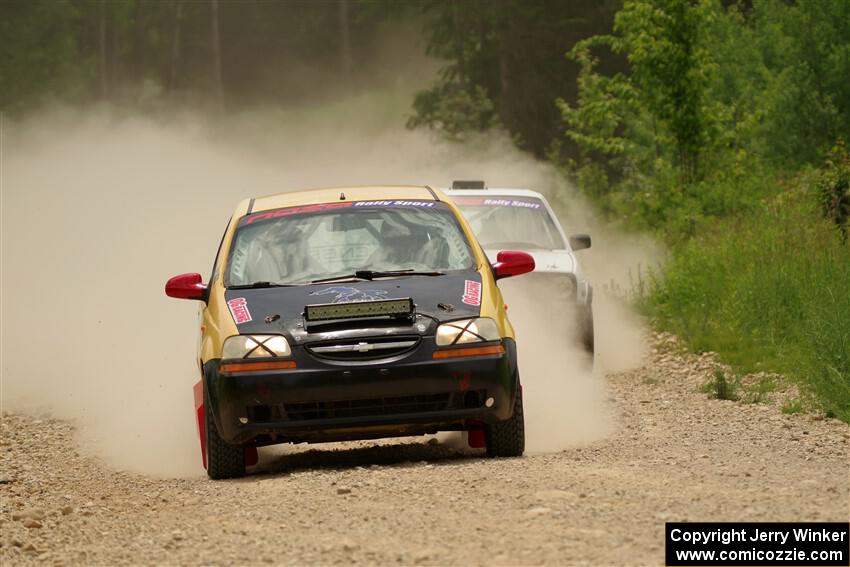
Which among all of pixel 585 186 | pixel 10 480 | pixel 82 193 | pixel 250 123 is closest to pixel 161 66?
pixel 250 123

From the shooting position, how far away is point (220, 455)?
32.9 feet

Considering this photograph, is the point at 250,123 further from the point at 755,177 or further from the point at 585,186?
the point at 755,177

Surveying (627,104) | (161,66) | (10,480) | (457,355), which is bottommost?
(10,480)

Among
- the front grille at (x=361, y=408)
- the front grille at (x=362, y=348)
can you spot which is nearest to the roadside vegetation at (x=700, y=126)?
the front grille at (x=361, y=408)

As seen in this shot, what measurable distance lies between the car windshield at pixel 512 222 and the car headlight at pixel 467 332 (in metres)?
6.25

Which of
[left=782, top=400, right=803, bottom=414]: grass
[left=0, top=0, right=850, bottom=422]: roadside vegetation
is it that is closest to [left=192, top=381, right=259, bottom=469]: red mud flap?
[left=782, top=400, right=803, bottom=414]: grass

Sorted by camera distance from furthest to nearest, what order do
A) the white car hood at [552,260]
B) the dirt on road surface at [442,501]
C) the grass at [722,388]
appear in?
the white car hood at [552,260] → the grass at [722,388] → the dirt on road surface at [442,501]

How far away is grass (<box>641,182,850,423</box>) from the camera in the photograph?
518 inches

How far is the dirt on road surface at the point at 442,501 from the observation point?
7.24m

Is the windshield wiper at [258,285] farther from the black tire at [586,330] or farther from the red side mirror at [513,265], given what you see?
the black tire at [586,330]

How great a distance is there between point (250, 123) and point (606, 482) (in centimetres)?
6863

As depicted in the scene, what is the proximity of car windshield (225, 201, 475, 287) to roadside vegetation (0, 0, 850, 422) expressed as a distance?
3083 mm

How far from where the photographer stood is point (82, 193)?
38.4 meters

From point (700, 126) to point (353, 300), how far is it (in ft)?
51.4
